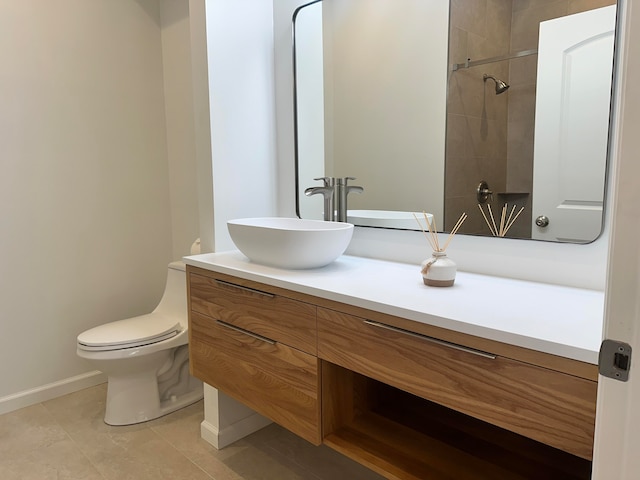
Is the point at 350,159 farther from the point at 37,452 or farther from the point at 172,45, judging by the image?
the point at 37,452

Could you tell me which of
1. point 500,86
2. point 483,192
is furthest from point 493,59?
point 483,192

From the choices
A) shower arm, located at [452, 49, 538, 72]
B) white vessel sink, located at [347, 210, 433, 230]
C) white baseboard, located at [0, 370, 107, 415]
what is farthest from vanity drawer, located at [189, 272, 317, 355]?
white baseboard, located at [0, 370, 107, 415]

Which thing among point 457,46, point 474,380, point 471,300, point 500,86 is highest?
point 457,46

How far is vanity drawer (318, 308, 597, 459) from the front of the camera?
90 centimetres

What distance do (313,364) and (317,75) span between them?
4.21ft

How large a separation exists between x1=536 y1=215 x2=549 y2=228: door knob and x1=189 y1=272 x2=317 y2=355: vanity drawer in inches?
28.6

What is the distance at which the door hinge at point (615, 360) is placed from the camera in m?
0.61

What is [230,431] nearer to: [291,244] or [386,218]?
[291,244]

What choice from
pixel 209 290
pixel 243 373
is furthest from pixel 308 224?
pixel 243 373

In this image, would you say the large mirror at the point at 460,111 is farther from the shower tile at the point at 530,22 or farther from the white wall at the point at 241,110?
the white wall at the point at 241,110

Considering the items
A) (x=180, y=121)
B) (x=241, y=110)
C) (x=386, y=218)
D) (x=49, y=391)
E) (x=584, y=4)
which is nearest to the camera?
(x=584, y=4)

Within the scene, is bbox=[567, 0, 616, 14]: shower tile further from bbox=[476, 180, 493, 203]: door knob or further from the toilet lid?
the toilet lid

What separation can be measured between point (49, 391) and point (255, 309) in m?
1.62

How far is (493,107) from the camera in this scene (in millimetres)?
1524
